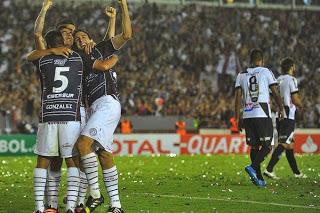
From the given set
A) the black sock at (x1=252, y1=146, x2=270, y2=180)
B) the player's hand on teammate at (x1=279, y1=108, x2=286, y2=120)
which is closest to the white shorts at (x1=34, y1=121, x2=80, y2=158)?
the black sock at (x1=252, y1=146, x2=270, y2=180)

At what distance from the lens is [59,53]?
11.1 metres

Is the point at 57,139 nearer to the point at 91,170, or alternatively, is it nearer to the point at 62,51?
the point at 91,170

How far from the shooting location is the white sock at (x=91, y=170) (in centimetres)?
1136

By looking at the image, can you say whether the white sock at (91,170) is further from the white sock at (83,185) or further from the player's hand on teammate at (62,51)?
the player's hand on teammate at (62,51)

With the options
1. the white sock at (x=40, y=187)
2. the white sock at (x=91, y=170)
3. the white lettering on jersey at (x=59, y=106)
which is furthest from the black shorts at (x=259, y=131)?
the white sock at (x=40, y=187)

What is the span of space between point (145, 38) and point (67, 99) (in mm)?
27838

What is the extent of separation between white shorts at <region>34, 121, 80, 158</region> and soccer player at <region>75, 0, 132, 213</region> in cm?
21

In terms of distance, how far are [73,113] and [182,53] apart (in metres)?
28.3

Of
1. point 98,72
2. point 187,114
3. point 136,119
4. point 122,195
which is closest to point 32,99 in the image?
point 136,119

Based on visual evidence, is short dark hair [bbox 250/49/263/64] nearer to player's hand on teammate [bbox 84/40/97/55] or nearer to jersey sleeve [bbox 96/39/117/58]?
jersey sleeve [bbox 96/39/117/58]

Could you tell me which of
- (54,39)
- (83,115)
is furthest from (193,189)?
(54,39)

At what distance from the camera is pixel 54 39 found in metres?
11.3

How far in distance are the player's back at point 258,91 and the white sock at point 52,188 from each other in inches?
243

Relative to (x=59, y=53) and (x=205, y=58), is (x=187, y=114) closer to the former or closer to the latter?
(x=205, y=58)
